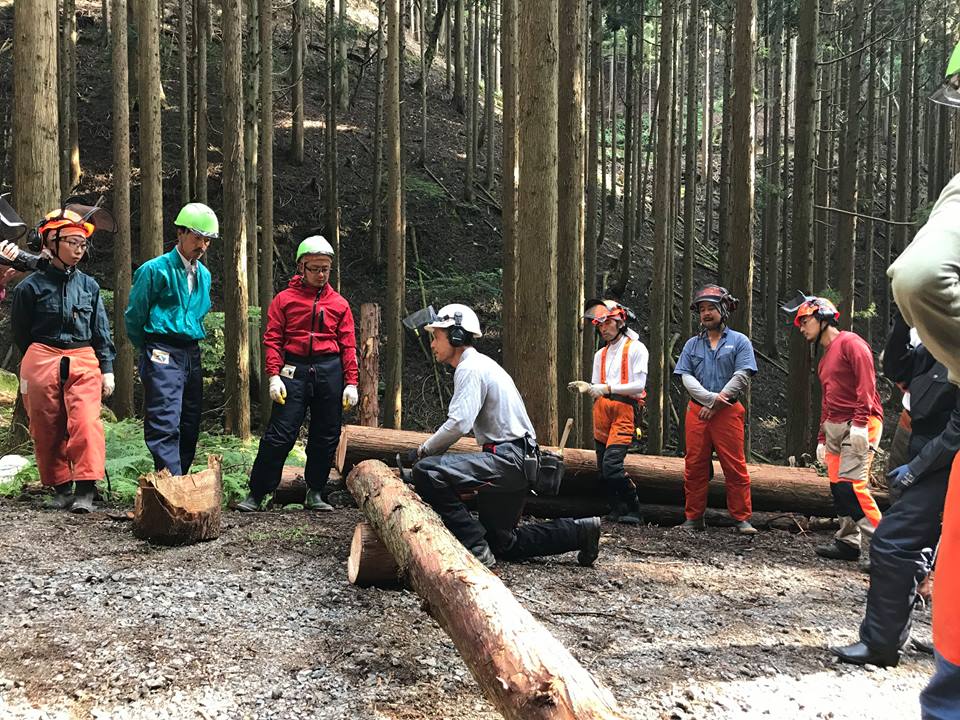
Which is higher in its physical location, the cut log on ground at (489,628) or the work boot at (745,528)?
the cut log on ground at (489,628)

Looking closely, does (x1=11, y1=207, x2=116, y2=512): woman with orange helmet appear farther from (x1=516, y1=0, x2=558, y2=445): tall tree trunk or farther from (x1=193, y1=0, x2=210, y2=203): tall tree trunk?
(x1=193, y1=0, x2=210, y2=203): tall tree trunk

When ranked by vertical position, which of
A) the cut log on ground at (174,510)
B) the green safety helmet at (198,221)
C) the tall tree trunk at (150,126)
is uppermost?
the tall tree trunk at (150,126)

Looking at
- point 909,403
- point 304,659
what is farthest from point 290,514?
point 909,403

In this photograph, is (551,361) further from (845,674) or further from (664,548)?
(845,674)

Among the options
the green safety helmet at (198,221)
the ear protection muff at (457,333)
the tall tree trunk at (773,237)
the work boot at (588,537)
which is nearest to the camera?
the ear protection muff at (457,333)

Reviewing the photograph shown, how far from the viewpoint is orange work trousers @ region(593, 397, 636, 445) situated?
7.75 m

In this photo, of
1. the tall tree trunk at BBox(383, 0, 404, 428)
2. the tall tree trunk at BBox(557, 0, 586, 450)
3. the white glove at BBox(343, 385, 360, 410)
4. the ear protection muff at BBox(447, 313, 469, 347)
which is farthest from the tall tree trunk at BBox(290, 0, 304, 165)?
the ear protection muff at BBox(447, 313, 469, 347)

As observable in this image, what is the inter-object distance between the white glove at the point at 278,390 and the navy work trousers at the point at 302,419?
5cm

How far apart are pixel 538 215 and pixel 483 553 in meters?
3.84

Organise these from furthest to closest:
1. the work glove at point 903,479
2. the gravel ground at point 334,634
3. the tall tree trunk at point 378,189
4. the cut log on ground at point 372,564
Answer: the tall tree trunk at point 378,189
the cut log on ground at point 372,564
the work glove at point 903,479
the gravel ground at point 334,634

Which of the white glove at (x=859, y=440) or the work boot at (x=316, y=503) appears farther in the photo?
the work boot at (x=316, y=503)

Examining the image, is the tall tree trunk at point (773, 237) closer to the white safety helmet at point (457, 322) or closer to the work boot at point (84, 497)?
the white safety helmet at point (457, 322)

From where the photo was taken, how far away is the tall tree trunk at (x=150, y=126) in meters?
11.7

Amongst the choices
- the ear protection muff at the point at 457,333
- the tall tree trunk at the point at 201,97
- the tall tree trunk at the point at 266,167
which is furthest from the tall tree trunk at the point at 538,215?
the tall tree trunk at the point at 201,97
